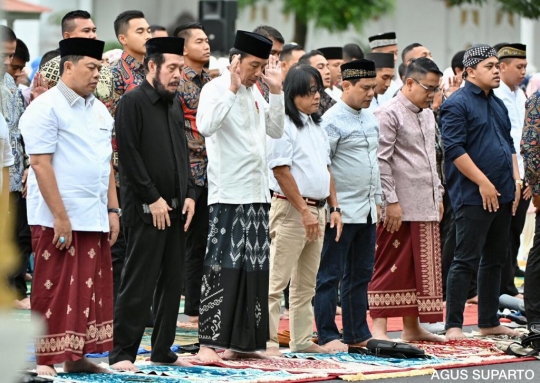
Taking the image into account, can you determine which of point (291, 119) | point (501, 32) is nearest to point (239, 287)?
point (291, 119)

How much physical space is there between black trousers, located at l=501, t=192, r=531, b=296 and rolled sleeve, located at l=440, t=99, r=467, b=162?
107 inches

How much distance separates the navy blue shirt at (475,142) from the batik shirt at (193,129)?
182 cm

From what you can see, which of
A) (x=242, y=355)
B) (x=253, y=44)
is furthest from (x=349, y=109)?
(x=242, y=355)

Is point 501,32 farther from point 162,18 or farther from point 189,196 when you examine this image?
point 189,196

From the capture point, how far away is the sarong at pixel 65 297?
6.56m

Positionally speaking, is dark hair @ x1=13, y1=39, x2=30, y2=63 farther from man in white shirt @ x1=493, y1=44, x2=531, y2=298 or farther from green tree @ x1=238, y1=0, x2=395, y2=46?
green tree @ x1=238, y1=0, x2=395, y2=46

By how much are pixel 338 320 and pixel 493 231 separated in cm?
183

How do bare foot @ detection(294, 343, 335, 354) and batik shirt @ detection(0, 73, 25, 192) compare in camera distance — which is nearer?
bare foot @ detection(294, 343, 335, 354)

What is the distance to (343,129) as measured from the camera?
8.24 m

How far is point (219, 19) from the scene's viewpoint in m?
17.1

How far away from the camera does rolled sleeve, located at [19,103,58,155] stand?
6.58 meters

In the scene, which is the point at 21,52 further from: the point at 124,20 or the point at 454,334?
the point at 454,334

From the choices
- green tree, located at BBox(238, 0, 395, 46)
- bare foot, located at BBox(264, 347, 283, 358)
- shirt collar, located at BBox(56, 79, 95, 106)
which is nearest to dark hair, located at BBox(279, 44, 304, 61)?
bare foot, located at BBox(264, 347, 283, 358)

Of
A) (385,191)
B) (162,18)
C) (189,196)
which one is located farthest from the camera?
(162,18)
